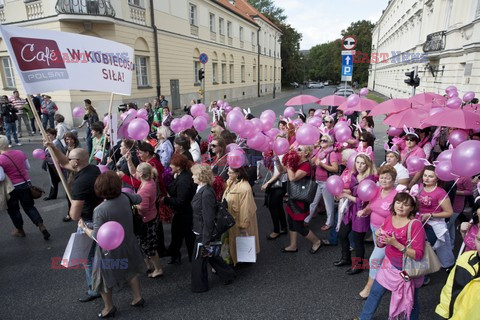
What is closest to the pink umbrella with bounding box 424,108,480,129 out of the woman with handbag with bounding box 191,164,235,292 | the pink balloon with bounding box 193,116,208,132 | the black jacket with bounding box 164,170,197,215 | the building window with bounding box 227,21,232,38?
the woman with handbag with bounding box 191,164,235,292

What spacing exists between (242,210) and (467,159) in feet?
7.64

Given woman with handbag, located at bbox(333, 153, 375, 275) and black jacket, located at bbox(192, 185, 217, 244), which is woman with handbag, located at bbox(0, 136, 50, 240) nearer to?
black jacket, located at bbox(192, 185, 217, 244)

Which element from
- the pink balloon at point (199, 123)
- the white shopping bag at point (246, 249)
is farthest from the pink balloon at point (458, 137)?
the pink balloon at point (199, 123)

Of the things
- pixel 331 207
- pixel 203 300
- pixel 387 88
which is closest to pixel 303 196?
pixel 331 207

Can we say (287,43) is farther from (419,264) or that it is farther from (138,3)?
(419,264)

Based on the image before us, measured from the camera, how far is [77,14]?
1401 centimetres

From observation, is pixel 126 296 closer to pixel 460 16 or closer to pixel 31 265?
pixel 31 265

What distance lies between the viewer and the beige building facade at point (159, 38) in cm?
1455

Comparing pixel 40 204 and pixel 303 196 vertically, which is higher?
pixel 303 196

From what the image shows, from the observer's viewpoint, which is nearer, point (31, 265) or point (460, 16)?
point (31, 265)

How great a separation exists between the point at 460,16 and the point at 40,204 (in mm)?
19161

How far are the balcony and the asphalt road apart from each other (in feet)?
42.1

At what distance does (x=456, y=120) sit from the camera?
443 centimetres

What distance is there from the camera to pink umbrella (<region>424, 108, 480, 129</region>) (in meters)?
4.34
